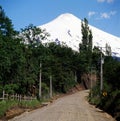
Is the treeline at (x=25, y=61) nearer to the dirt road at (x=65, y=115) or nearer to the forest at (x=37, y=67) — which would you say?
the forest at (x=37, y=67)

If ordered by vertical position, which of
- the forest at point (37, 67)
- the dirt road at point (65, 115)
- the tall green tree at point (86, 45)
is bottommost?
the dirt road at point (65, 115)

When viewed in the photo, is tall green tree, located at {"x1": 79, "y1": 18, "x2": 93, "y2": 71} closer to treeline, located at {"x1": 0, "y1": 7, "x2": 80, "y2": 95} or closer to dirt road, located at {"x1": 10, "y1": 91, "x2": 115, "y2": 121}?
treeline, located at {"x1": 0, "y1": 7, "x2": 80, "y2": 95}

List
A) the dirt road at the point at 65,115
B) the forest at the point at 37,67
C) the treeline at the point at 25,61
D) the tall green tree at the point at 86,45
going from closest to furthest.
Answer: the dirt road at the point at 65,115 < the forest at the point at 37,67 < the treeline at the point at 25,61 < the tall green tree at the point at 86,45

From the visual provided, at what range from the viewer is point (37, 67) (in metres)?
84.3

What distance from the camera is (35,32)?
285 feet

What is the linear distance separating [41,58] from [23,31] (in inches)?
269

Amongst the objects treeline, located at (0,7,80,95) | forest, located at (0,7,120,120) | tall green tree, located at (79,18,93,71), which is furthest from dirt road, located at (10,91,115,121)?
tall green tree, located at (79,18,93,71)

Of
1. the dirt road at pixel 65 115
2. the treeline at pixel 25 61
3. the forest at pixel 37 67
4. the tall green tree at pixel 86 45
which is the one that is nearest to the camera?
the dirt road at pixel 65 115

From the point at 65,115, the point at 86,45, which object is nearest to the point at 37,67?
the point at 65,115

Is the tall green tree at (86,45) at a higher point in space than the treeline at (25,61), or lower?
higher

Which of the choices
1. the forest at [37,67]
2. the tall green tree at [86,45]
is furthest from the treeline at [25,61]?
the tall green tree at [86,45]

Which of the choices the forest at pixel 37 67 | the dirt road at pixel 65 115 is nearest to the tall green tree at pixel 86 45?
the forest at pixel 37 67

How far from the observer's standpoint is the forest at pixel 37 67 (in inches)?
1920

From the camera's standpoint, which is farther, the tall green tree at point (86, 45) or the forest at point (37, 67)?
the tall green tree at point (86, 45)
